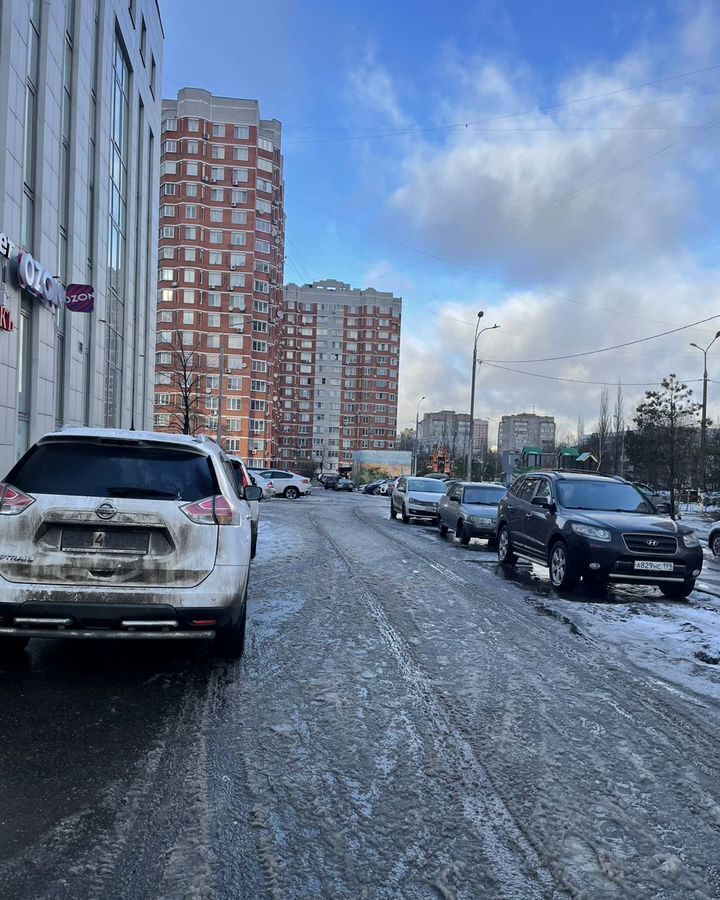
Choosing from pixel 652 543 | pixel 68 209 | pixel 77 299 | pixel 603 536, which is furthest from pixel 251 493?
pixel 68 209

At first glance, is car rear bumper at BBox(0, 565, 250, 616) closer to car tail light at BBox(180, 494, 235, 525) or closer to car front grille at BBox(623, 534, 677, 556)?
car tail light at BBox(180, 494, 235, 525)

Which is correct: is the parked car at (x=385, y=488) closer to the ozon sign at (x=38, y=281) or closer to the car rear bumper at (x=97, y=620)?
the ozon sign at (x=38, y=281)

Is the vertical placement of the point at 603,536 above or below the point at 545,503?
below

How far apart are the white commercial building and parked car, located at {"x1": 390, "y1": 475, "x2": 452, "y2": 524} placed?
34.5ft

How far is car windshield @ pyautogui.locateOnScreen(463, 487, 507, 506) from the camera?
1753 centimetres

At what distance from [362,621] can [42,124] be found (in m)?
16.3

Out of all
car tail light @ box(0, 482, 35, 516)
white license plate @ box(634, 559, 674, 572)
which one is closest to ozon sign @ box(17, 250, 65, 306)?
car tail light @ box(0, 482, 35, 516)

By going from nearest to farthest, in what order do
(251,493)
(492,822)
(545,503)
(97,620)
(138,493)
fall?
(492,822)
(97,620)
(138,493)
(251,493)
(545,503)

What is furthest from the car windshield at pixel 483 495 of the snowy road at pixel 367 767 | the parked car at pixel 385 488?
the parked car at pixel 385 488

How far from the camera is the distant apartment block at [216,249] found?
269ft

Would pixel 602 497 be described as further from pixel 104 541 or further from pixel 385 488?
pixel 385 488

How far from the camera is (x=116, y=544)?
472 centimetres

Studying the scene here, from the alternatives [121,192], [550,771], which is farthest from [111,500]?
[121,192]

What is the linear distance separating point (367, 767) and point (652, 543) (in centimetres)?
688
